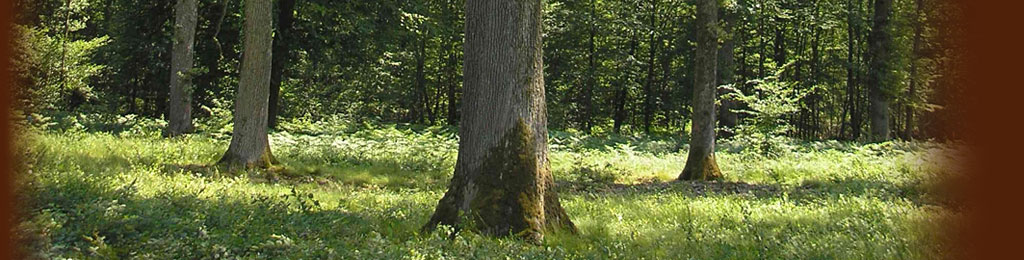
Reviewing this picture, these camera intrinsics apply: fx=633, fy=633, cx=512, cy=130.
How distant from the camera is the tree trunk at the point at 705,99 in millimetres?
12906

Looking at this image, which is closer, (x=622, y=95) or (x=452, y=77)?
(x=622, y=95)

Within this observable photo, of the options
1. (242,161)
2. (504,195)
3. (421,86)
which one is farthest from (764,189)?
(421,86)

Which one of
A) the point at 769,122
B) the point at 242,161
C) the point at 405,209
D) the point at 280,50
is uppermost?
the point at 280,50

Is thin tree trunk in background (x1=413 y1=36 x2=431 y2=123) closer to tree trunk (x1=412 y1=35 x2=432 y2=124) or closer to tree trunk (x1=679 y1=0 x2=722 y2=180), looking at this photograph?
tree trunk (x1=412 y1=35 x2=432 y2=124)

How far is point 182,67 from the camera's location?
54.7 feet

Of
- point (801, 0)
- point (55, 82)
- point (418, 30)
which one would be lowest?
point (55, 82)

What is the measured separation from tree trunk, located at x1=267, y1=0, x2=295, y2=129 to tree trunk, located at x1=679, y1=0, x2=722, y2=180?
14.5 metres

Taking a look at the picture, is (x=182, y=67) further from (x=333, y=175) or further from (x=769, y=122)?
(x=769, y=122)

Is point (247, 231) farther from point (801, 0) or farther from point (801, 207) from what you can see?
point (801, 0)

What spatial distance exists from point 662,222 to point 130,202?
233 inches

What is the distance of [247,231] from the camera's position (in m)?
5.78

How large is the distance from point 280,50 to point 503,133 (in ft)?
57.0

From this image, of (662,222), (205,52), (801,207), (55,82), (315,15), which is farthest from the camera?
(205,52)

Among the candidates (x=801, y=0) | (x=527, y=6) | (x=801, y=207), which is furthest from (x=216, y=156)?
(x=801, y=0)
